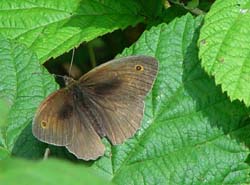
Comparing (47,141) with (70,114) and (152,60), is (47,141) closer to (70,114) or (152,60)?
(70,114)

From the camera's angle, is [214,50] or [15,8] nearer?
[214,50]

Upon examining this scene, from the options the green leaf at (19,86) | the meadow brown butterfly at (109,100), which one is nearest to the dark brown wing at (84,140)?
the meadow brown butterfly at (109,100)

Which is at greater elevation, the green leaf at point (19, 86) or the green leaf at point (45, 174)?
the green leaf at point (45, 174)

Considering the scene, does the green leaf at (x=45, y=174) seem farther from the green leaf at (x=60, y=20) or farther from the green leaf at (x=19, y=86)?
the green leaf at (x=60, y=20)

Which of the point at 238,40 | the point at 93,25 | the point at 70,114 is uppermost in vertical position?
the point at 238,40

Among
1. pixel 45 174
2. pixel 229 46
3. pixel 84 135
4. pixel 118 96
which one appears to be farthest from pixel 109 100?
pixel 45 174

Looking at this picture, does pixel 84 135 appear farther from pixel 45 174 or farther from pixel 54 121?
pixel 45 174

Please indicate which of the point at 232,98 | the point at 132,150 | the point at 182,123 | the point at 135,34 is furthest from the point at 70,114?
the point at 135,34
